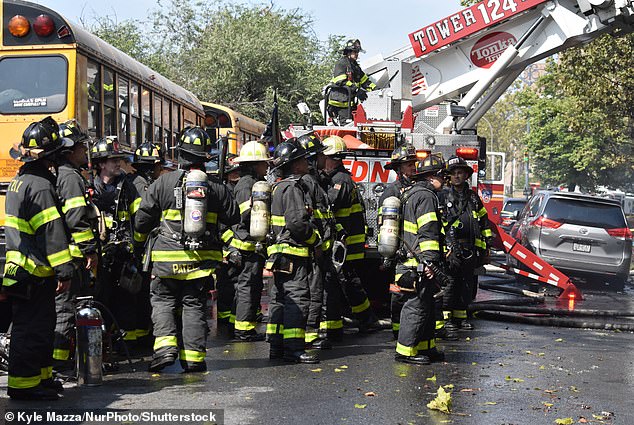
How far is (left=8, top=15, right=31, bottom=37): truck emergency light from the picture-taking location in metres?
11.1

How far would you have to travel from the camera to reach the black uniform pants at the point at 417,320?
326 inches

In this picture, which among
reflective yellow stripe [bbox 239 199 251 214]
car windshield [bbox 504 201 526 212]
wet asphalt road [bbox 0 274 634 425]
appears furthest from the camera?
car windshield [bbox 504 201 526 212]

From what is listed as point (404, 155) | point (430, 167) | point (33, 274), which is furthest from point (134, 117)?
point (33, 274)

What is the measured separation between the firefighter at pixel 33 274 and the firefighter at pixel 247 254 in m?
3.20

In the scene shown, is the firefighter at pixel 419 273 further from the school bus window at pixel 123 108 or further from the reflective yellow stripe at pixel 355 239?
the school bus window at pixel 123 108

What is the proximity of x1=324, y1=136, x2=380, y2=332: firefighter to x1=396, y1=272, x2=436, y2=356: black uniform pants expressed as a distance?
130 cm

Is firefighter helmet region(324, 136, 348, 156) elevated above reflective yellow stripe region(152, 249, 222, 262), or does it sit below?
above

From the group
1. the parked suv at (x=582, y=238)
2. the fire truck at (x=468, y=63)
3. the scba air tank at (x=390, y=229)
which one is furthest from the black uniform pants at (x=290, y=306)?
the parked suv at (x=582, y=238)

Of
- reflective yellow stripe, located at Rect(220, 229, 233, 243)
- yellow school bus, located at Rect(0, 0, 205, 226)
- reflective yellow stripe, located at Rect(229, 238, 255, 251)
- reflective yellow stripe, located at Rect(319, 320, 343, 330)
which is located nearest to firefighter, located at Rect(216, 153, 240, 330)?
reflective yellow stripe, located at Rect(229, 238, 255, 251)

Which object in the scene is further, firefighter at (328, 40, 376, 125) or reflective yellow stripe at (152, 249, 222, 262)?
firefighter at (328, 40, 376, 125)

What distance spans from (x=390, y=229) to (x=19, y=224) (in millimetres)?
3326

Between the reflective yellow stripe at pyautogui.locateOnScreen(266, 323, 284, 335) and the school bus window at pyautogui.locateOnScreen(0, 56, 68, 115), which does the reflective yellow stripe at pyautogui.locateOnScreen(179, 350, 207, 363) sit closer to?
the reflective yellow stripe at pyautogui.locateOnScreen(266, 323, 284, 335)

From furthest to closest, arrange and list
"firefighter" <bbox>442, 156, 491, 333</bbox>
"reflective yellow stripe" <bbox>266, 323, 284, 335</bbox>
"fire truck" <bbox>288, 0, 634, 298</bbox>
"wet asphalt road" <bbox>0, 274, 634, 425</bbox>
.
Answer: "fire truck" <bbox>288, 0, 634, 298</bbox>, "firefighter" <bbox>442, 156, 491, 333</bbox>, "reflective yellow stripe" <bbox>266, 323, 284, 335</bbox>, "wet asphalt road" <bbox>0, 274, 634, 425</bbox>

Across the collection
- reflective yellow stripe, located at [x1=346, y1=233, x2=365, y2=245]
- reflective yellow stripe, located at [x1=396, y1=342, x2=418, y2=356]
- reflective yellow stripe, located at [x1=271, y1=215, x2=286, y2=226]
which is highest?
reflective yellow stripe, located at [x1=271, y1=215, x2=286, y2=226]
